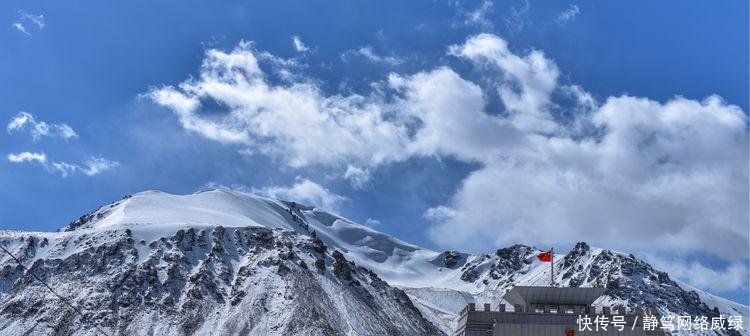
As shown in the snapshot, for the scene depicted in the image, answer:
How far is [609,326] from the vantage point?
80562 mm

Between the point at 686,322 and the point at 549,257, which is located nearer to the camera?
the point at 686,322

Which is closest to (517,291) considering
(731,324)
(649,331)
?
(649,331)

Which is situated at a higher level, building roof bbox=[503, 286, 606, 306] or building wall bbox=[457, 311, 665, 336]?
building roof bbox=[503, 286, 606, 306]

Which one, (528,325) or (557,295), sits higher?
(557,295)

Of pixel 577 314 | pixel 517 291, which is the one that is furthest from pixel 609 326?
pixel 517 291

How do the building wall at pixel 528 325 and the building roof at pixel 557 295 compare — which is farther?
the building roof at pixel 557 295

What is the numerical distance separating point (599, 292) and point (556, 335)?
262 inches

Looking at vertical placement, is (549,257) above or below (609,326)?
above

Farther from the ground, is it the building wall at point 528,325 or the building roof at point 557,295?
the building roof at point 557,295

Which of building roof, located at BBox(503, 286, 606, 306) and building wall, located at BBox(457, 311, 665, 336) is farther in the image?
building roof, located at BBox(503, 286, 606, 306)

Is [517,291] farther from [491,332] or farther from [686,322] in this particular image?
[686,322]

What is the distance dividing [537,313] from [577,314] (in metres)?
3.64

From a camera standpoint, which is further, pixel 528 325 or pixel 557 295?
pixel 557 295

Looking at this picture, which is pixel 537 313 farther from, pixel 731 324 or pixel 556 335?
pixel 731 324
